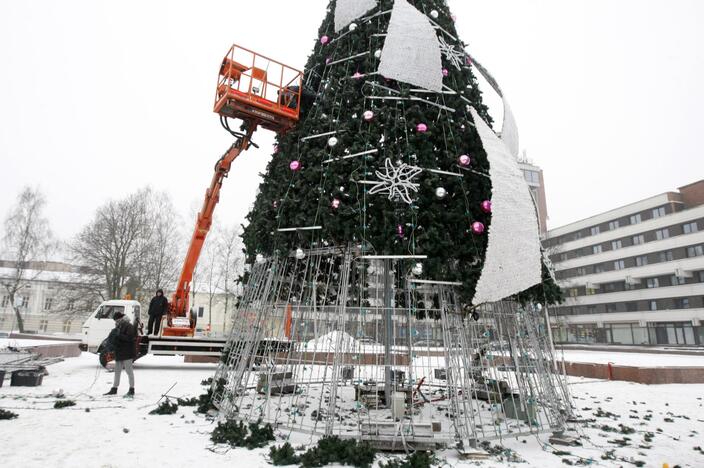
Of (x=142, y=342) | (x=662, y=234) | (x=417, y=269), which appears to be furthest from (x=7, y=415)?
(x=662, y=234)

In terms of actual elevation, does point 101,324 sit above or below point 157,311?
below

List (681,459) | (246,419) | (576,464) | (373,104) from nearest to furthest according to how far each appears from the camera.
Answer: (576,464)
(681,459)
(246,419)
(373,104)

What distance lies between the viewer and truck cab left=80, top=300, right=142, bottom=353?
14.5 m

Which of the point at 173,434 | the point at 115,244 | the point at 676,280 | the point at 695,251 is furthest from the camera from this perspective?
the point at 676,280

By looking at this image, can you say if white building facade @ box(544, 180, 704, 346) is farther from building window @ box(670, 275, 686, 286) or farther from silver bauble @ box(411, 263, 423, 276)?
silver bauble @ box(411, 263, 423, 276)

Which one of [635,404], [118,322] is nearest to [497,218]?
[635,404]

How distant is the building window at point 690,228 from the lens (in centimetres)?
3450

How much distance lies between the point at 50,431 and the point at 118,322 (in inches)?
122

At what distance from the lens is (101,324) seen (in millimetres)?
14617

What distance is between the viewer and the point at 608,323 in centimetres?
4166

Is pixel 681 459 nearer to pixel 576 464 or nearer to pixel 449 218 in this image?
pixel 576 464

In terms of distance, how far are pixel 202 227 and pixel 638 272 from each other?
41976 millimetres

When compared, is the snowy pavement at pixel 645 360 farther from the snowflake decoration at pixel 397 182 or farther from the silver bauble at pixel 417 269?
the snowflake decoration at pixel 397 182

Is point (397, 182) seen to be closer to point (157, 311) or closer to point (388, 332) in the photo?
point (388, 332)
